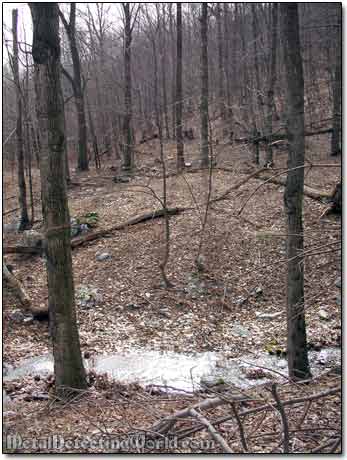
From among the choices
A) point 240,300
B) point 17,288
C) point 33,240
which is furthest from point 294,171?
point 33,240

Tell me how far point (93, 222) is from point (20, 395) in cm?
705

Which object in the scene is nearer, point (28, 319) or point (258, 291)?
point (28, 319)

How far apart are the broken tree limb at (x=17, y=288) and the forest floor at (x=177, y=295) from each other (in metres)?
0.17

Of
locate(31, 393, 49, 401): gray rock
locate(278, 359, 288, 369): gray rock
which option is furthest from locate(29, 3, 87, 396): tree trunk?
locate(278, 359, 288, 369): gray rock

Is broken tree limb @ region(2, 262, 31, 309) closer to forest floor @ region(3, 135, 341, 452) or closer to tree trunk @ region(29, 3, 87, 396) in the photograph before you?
forest floor @ region(3, 135, 341, 452)

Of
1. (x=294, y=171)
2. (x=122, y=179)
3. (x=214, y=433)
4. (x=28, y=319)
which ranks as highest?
(x=294, y=171)

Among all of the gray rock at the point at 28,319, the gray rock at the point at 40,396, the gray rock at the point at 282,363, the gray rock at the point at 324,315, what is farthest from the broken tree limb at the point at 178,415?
the gray rock at the point at 28,319

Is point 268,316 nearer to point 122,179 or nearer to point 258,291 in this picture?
point 258,291

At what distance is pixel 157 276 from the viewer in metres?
10.6

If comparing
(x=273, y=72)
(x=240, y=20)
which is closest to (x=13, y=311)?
(x=273, y=72)

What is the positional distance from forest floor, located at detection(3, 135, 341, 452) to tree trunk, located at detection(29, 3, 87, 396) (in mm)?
509

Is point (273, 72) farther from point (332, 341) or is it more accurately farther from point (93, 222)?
point (332, 341)

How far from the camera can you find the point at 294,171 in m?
6.14

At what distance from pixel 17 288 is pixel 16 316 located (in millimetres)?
888
